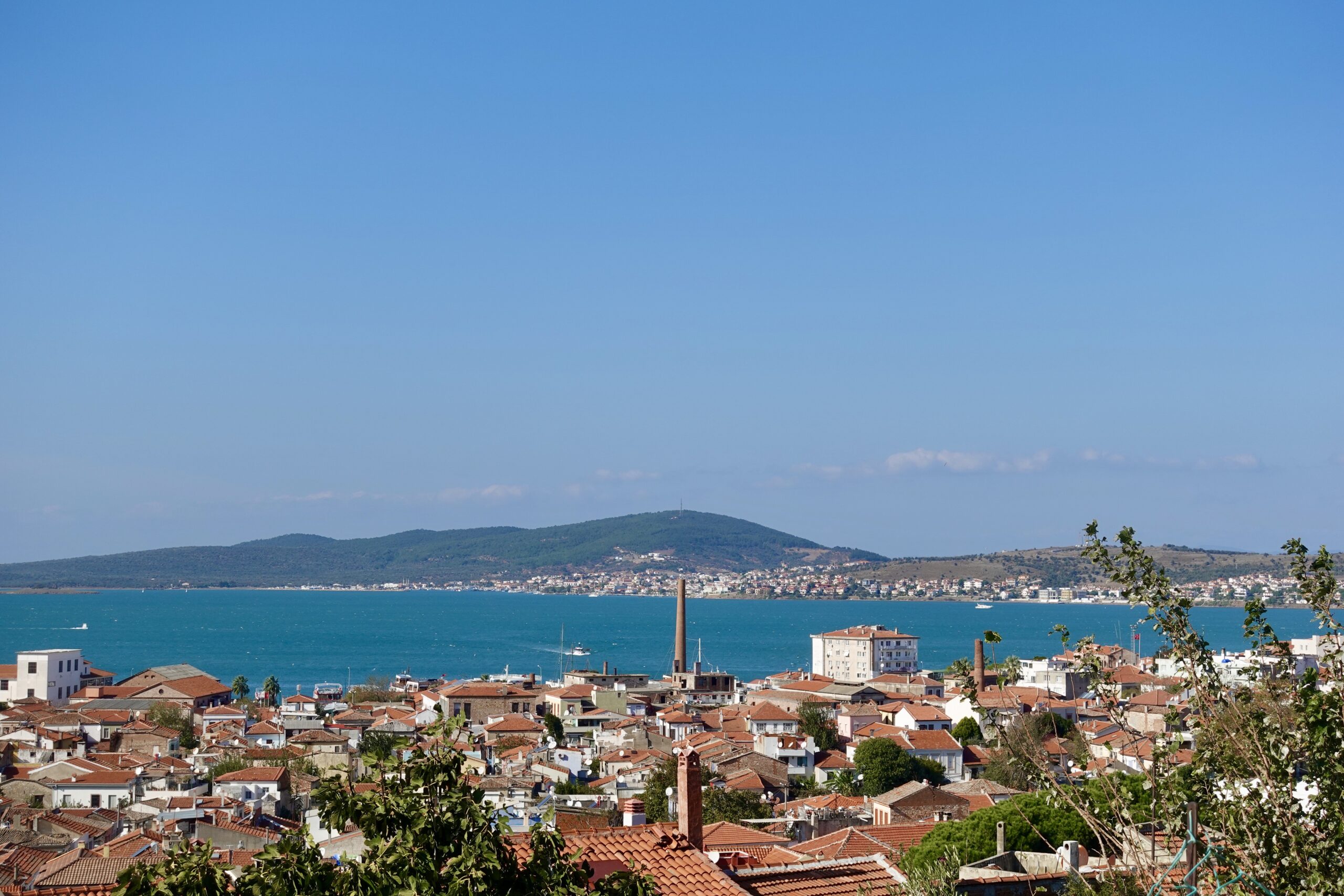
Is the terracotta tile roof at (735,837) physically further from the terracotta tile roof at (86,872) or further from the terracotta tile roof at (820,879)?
the terracotta tile roof at (820,879)

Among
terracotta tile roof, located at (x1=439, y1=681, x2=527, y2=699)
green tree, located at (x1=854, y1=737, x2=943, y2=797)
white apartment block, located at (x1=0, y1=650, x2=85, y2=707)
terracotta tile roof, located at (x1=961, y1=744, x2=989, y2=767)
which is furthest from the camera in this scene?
white apartment block, located at (x1=0, y1=650, x2=85, y2=707)

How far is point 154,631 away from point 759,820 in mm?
130186

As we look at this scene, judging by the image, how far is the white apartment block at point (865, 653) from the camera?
8731 cm

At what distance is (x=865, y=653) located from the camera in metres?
87.4

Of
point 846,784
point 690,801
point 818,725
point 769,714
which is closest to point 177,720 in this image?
point 769,714

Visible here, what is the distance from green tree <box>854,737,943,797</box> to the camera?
38.2m

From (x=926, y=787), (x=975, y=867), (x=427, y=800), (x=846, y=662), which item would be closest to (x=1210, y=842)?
(x=427, y=800)

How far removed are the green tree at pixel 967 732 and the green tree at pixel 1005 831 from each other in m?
31.7

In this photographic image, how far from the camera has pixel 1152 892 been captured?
450 centimetres

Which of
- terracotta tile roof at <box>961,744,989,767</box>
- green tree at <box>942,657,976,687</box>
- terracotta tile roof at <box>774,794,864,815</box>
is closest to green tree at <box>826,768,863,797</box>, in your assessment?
terracotta tile roof at <box>961,744,989,767</box>

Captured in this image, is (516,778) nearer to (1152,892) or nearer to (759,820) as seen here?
(759,820)

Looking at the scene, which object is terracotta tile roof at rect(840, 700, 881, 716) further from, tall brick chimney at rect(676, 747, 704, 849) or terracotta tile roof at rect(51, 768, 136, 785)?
tall brick chimney at rect(676, 747, 704, 849)

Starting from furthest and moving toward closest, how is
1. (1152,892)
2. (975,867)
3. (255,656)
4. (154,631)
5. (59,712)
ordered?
1. (154,631)
2. (255,656)
3. (59,712)
4. (975,867)
5. (1152,892)

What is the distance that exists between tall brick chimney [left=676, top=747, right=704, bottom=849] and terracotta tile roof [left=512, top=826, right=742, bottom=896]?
496 millimetres
